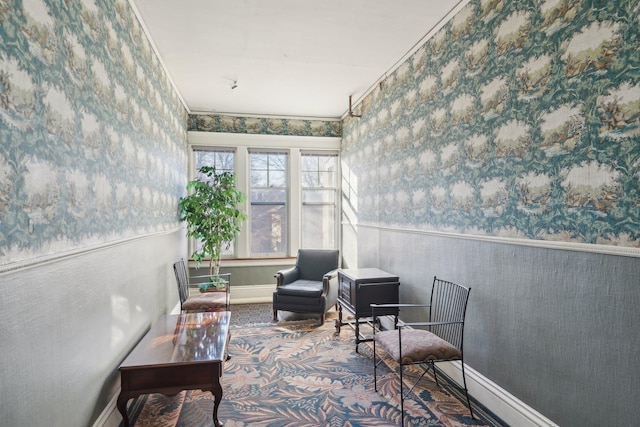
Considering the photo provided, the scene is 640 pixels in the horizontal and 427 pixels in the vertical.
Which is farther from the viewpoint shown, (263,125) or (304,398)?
(263,125)

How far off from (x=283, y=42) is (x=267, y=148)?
8.91 ft

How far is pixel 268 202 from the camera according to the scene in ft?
20.5

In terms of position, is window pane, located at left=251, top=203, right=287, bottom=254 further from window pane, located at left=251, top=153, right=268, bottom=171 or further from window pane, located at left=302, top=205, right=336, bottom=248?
window pane, located at left=251, top=153, right=268, bottom=171

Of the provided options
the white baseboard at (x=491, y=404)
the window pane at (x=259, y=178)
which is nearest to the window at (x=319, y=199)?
the window pane at (x=259, y=178)

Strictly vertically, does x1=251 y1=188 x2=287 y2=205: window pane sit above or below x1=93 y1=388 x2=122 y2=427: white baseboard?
above

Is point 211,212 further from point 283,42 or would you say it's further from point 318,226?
point 283,42

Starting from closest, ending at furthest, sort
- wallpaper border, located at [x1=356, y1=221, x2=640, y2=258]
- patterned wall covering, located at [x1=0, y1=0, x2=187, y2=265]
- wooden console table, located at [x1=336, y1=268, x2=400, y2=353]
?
1. patterned wall covering, located at [x1=0, y1=0, x2=187, y2=265]
2. wallpaper border, located at [x1=356, y1=221, x2=640, y2=258]
3. wooden console table, located at [x1=336, y1=268, x2=400, y2=353]

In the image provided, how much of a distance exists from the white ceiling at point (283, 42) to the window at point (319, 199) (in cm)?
137

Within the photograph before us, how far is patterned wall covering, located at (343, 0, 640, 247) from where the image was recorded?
1.71 meters

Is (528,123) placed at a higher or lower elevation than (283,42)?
lower

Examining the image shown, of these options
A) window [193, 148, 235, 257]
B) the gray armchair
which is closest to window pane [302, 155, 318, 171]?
window [193, 148, 235, 257]

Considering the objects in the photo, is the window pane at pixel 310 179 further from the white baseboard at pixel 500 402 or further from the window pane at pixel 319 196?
the white baseboard at pixel 500 402

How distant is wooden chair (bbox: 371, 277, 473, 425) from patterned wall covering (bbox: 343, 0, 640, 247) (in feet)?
1.77

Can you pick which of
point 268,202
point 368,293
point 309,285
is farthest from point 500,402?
point 268,202
